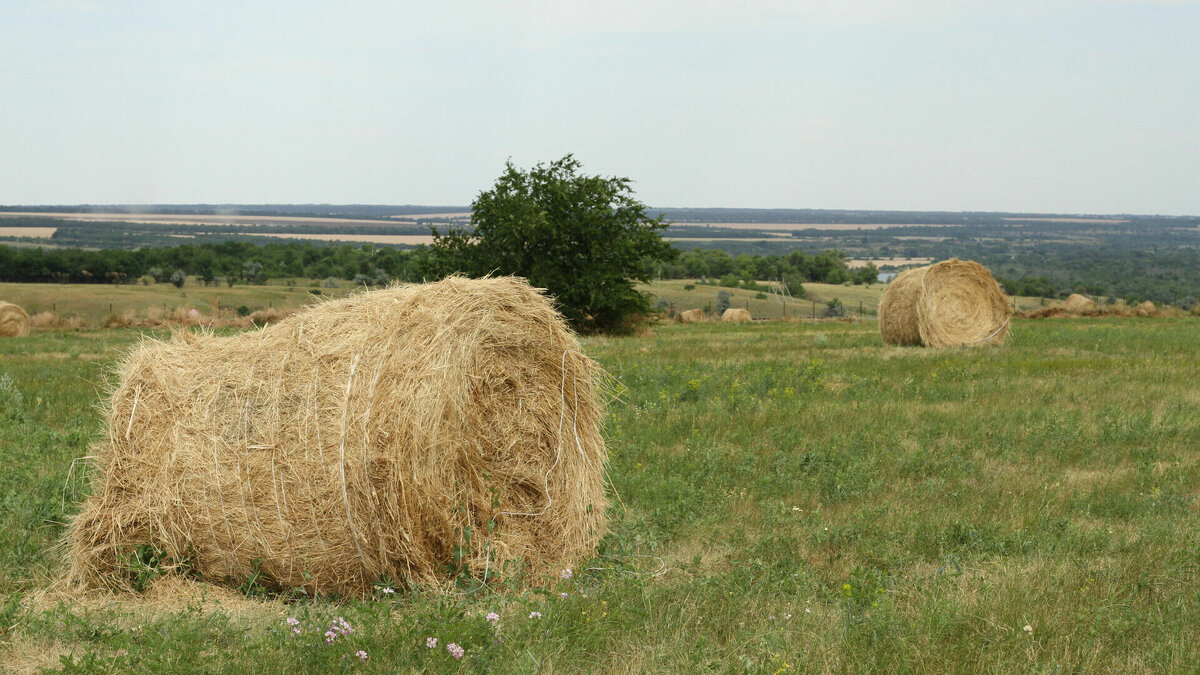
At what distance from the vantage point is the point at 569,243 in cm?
3319

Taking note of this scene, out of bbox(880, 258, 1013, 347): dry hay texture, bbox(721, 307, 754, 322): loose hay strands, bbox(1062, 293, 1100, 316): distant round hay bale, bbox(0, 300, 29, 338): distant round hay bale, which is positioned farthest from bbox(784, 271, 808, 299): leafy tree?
bbox(0, 300, 29, 338): distant round hay bale

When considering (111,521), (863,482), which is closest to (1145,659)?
(863,482)

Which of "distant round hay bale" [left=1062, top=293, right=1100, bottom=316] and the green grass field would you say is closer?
the green grass field

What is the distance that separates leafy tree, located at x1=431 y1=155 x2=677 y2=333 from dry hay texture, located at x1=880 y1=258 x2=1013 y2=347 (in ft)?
33.5

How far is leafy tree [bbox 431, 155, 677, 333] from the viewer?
32.3 m

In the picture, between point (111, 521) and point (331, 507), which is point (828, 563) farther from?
point (111, 521)

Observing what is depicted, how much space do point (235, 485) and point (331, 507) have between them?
0.72 metres

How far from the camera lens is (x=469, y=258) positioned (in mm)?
33875

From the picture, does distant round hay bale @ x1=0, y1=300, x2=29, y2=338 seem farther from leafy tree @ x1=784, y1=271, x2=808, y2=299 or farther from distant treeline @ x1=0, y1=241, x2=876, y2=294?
leafy tree @ x1=784, y1=271, x2=808, y2=299

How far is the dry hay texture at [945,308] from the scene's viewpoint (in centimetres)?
2312

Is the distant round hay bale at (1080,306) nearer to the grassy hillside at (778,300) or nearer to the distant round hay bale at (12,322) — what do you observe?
the grassy hillside at (778,300)

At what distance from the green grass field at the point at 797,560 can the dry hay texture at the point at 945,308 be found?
9132 mm

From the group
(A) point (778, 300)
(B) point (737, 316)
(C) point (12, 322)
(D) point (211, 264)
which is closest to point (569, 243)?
(B) point (737, 316)

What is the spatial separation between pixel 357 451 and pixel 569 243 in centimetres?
2735
